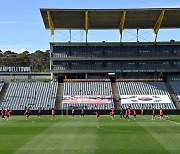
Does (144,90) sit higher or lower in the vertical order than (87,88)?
lower

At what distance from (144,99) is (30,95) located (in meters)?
20.0

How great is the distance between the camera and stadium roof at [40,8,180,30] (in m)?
66.0

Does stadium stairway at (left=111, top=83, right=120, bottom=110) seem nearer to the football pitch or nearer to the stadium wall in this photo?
the stadium wall

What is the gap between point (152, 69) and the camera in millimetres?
75875

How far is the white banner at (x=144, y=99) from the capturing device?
6486 centimetres

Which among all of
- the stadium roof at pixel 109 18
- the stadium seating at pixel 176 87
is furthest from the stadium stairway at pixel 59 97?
the stadium seating at pixel 176 87

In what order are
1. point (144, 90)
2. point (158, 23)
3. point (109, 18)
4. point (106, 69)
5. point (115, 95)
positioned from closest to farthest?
point (115, 95)
point (109, 18)
point (144, 90)
point (158, 23)
point (106, 69)

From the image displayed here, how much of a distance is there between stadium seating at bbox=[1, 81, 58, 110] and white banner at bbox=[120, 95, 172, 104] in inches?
487

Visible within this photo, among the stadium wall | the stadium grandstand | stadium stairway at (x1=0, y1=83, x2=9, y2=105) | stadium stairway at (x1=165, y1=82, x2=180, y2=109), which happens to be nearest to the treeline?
the stadium wall

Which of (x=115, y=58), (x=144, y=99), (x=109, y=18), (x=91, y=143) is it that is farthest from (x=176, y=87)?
(x=91, y=143)

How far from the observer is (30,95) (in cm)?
6725

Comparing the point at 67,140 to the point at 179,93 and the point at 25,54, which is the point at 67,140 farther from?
the point at 25,54

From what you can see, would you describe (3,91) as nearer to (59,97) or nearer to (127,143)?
(59,97)

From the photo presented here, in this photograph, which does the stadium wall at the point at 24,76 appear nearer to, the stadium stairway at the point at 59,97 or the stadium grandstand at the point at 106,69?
the stadium grandstand at the point at 106,69
